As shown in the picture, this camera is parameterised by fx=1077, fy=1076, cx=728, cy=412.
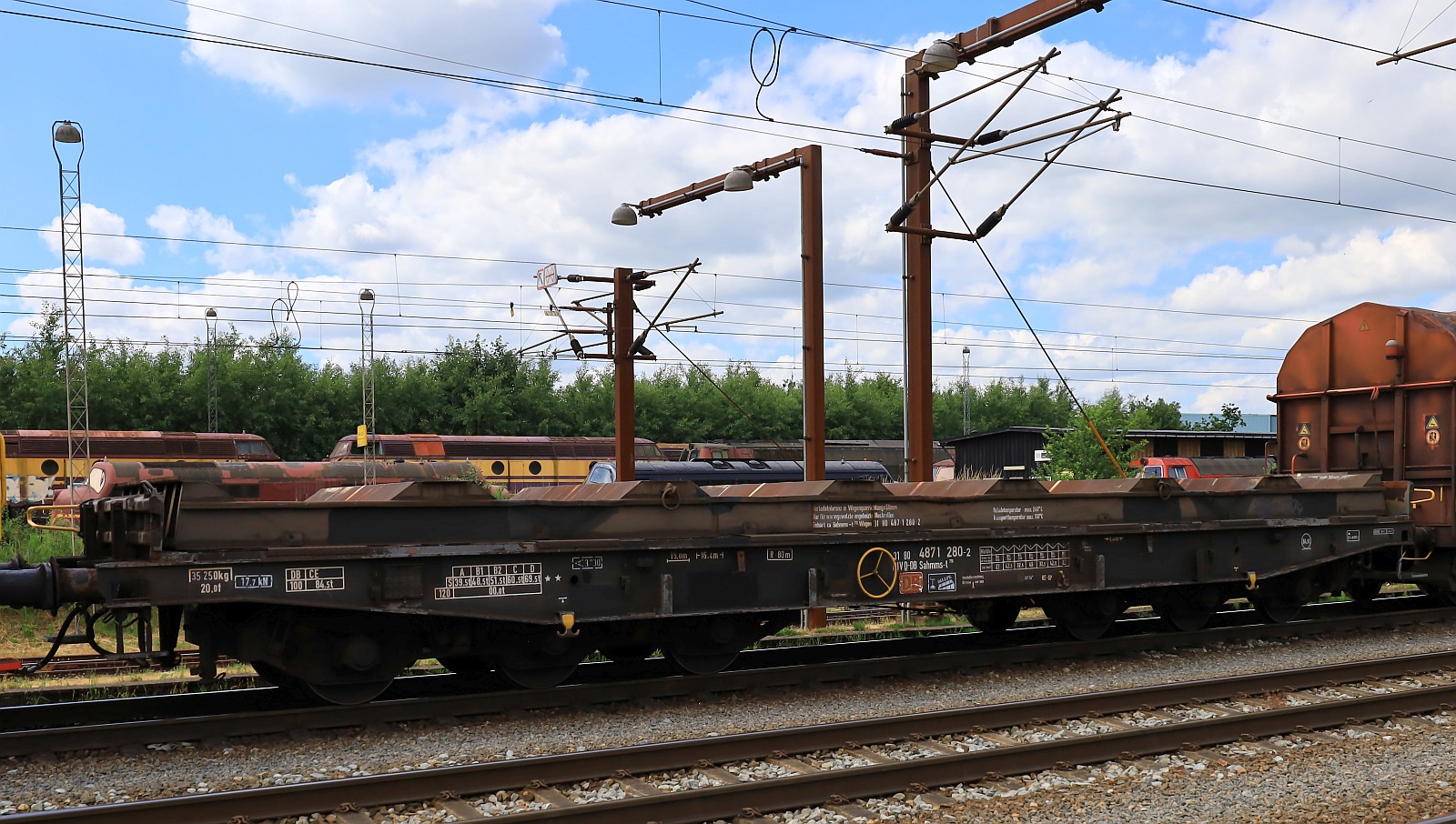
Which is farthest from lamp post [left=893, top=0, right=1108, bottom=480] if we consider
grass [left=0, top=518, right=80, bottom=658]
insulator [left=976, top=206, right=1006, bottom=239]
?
grass [left=0, top=518, right=80, bottom=658]

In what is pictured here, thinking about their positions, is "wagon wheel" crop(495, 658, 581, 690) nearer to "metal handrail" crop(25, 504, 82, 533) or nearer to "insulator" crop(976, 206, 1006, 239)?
"metal handrail" crop(25, 504, 82, 533)

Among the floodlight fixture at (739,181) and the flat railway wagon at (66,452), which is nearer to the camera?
the floodlight fixture at (739,181)

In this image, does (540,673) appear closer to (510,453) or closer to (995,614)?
(995,614)

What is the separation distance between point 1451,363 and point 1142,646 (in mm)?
6175

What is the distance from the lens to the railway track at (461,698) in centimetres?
773

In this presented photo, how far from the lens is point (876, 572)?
33.6 ft

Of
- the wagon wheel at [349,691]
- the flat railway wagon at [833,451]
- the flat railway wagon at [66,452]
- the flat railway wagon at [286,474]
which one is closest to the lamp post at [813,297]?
the wagon wheel at [349,691]

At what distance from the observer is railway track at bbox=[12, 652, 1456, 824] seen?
6.21 meters

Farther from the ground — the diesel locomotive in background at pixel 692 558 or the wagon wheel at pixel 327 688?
the diesel locomotive in background at pixel 692 558

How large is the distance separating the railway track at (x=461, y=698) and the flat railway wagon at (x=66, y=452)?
2790cm

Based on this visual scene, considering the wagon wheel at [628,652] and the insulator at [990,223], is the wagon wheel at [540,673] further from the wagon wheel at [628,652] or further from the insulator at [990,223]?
the insulator at [990,223]

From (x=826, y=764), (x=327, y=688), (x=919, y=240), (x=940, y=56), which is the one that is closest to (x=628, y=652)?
(x=327, y=688)

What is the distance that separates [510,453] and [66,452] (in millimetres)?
13858

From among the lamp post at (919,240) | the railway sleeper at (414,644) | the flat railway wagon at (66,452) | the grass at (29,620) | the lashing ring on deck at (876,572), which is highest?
the lamp post at (919,240)
